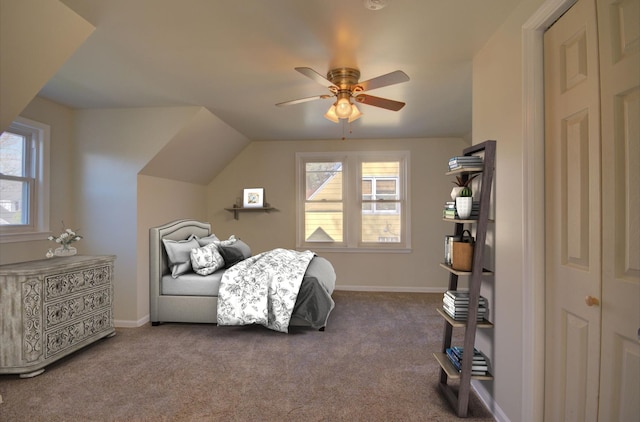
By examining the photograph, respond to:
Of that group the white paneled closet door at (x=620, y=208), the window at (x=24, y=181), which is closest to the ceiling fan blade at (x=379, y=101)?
the white paneled closet door at (x=620, y=208)

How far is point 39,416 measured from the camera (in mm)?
2230

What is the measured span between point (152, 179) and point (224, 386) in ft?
8.88

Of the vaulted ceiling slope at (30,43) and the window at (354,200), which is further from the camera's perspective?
the window at (354,200)

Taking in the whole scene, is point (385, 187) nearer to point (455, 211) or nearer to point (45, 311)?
point (455, 211)

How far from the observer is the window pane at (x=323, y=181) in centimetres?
591

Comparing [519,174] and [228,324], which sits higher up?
[519,174]

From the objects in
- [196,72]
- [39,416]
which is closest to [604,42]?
[196,72]

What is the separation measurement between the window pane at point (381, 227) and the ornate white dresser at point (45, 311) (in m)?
3.83

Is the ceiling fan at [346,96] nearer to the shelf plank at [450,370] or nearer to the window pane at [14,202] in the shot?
the shelf plank at [450,370]

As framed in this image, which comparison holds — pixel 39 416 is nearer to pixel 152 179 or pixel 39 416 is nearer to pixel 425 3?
pixel 152 179

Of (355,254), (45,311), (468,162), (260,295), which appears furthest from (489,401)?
(355,254)

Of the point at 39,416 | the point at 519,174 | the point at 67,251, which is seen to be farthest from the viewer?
the point at 67,251

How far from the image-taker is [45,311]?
109 inches

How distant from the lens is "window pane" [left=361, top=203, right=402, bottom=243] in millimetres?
5801
